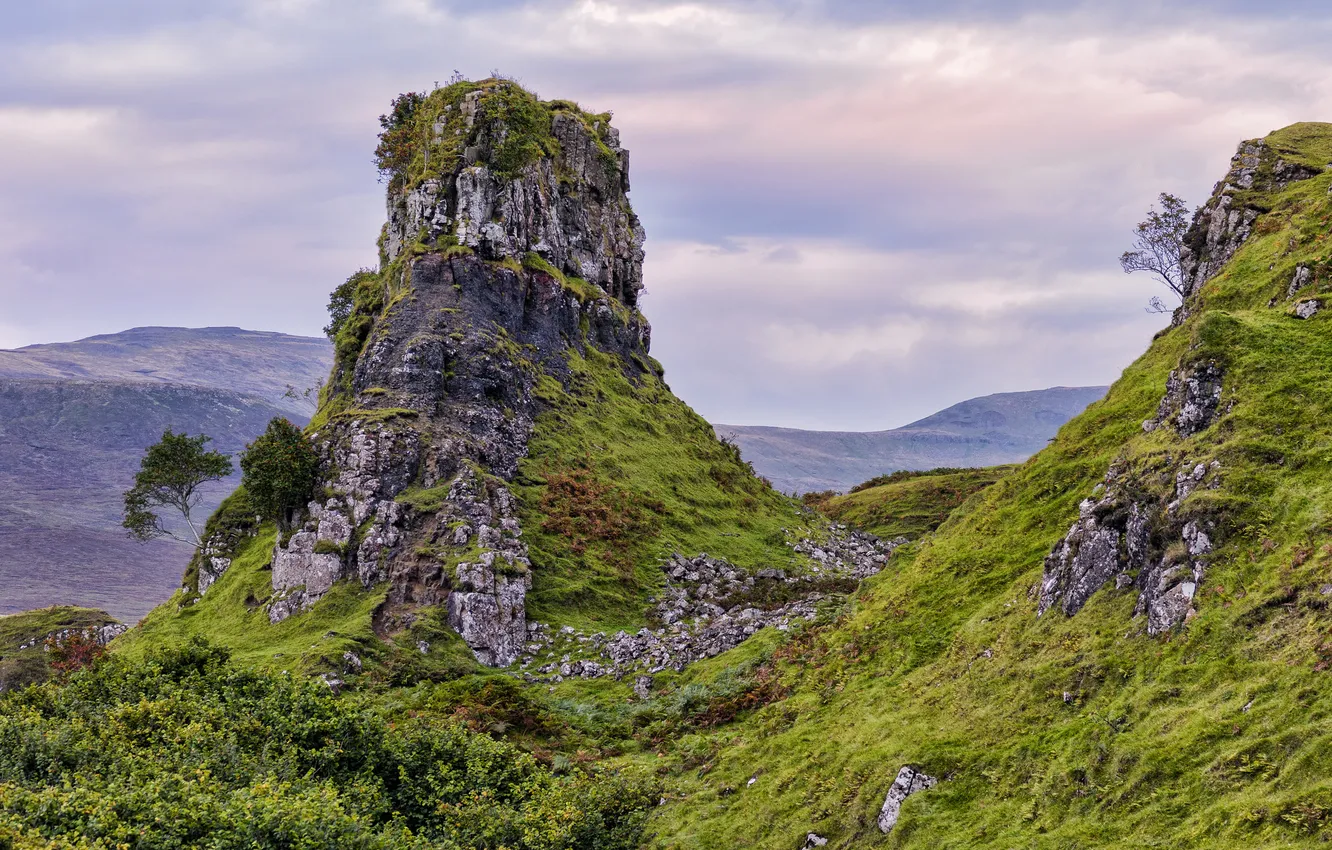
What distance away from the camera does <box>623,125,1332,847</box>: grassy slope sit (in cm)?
1786

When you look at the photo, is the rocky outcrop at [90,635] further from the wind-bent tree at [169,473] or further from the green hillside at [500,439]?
the wind-bent tree at [169,473]

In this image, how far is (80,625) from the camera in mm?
74125

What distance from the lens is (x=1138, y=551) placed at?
83.7 ft

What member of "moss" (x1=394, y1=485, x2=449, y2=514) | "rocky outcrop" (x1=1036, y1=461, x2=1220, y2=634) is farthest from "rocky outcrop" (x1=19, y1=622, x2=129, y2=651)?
"rocky outcrop" (x1=1036, y1=461, x2=1220, y2=634)

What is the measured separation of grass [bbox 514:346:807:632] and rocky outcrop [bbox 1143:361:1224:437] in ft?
119

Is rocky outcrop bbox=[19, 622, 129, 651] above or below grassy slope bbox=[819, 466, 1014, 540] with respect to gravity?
below

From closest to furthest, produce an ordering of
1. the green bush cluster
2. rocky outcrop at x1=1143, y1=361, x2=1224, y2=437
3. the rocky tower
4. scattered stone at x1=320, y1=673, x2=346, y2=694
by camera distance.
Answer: the green bush cluster, rocky outcrop at x1=1143, y1=361, x2=1224, y2=437, scattered stone at x1=320, y1=673, x2=346, y2=694, the rocky tower

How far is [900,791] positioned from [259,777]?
18376 mm

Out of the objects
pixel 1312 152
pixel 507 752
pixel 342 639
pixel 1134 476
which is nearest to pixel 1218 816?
pixel 1134 476

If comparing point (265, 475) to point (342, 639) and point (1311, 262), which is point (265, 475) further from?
point (1311, 262)

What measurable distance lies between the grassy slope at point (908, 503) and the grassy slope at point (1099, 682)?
5802 centimetres

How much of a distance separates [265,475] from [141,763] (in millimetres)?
38648

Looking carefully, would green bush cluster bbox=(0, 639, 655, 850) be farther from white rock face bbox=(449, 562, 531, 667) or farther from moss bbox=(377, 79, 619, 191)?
moss bbox=(377, 79, 619, 191)

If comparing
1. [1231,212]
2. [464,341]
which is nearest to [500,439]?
[464,341]
